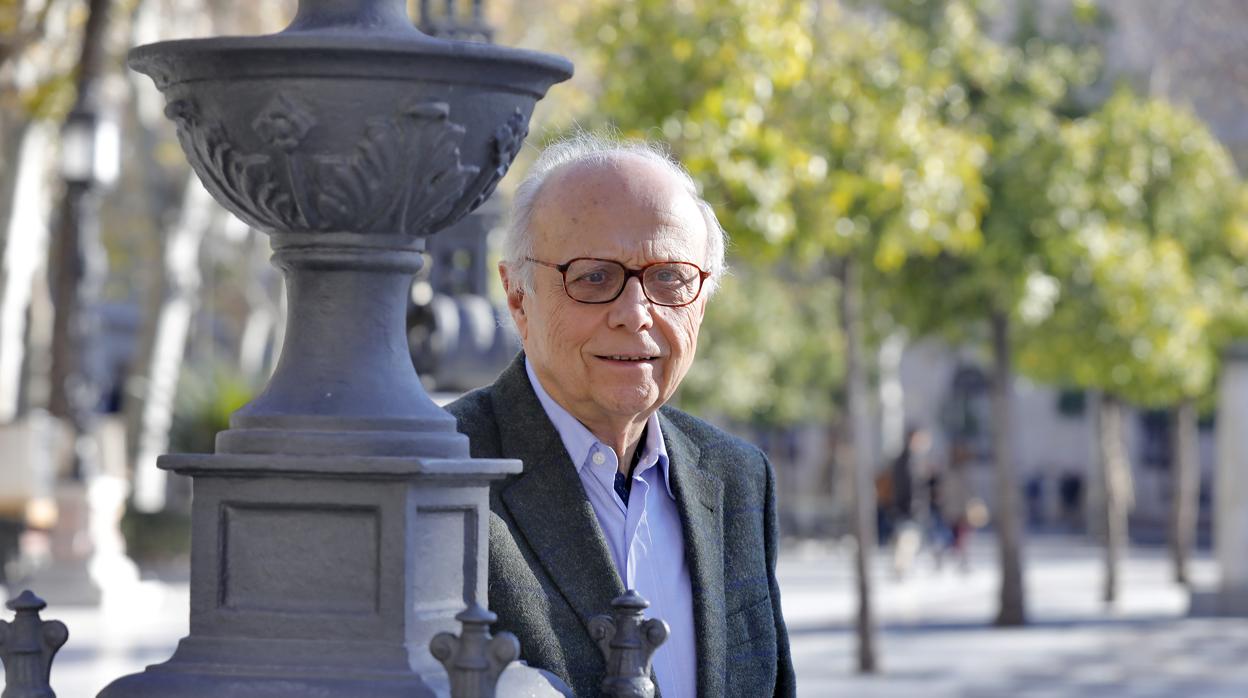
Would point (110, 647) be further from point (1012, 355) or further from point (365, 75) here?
point (365, 75)

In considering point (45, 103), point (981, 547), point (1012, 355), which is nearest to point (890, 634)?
point (1012, 355)

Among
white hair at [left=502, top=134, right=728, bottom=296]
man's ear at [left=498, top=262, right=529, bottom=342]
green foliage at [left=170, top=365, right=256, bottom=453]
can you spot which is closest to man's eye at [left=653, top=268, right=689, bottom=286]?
white hair at [left=502, top=134, right=728, bottom=296]

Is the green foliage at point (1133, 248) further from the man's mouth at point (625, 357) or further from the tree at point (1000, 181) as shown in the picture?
the man's mouth at point (625, 357)

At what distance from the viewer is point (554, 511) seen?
379cm

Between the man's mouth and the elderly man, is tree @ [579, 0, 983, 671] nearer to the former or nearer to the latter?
the elderly man

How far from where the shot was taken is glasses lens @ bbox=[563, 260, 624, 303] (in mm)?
3723

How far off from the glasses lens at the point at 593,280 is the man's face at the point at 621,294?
0.01 meters

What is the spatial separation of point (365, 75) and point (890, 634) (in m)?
18.1

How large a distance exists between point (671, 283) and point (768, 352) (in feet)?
128

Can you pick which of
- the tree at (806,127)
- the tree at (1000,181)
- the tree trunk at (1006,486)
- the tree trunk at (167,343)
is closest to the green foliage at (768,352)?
the tree trunk at (167,343)

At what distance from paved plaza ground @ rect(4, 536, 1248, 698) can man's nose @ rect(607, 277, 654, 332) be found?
9907 mm

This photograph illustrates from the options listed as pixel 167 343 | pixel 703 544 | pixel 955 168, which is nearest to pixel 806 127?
pixel 955 168

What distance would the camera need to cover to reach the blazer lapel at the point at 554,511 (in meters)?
3.72

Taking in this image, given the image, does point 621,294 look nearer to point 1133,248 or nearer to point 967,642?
point 967,642
